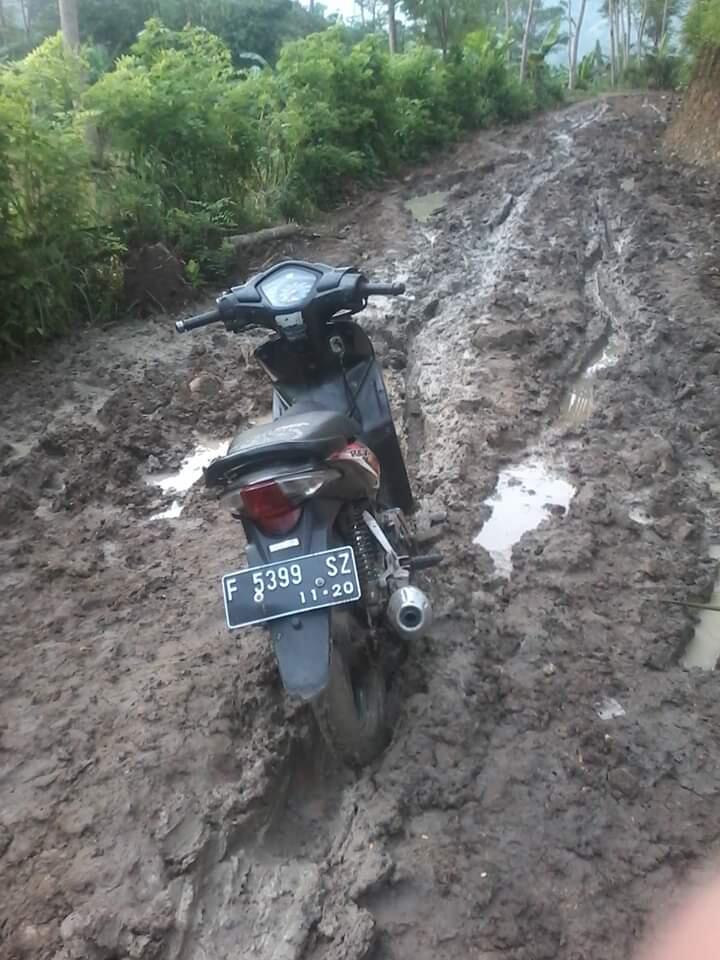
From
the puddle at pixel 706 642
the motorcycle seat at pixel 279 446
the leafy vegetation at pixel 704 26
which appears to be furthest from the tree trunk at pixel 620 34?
the motorcycle seat at pixel 279 446

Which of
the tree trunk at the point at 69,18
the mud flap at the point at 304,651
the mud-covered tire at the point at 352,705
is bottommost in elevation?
the mud-covered tire at the point at 352,705

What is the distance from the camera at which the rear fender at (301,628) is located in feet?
7.64

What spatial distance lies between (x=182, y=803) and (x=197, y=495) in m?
2.51

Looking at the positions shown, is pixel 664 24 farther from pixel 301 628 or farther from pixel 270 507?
pixel 301 628

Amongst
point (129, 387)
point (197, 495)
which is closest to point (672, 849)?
point (197, 495)

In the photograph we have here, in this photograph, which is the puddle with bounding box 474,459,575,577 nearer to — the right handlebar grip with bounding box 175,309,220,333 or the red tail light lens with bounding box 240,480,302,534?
the right handlebar grip with bounding box 175,309,220,333

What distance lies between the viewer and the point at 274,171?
1073 centimetres

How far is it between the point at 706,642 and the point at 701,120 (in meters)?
13.2

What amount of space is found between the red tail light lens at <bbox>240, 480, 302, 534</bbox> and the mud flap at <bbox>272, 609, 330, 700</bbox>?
0.29 m

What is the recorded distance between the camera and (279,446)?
249cm

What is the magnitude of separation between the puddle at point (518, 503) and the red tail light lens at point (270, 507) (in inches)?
75.3

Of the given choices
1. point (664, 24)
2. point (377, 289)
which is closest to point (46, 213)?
point (377, 289)

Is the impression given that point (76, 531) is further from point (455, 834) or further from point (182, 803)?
point (455, 834)

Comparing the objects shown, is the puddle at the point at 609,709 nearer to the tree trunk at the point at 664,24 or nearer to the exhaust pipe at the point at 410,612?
the exhaust pipe at the point at 410,612
